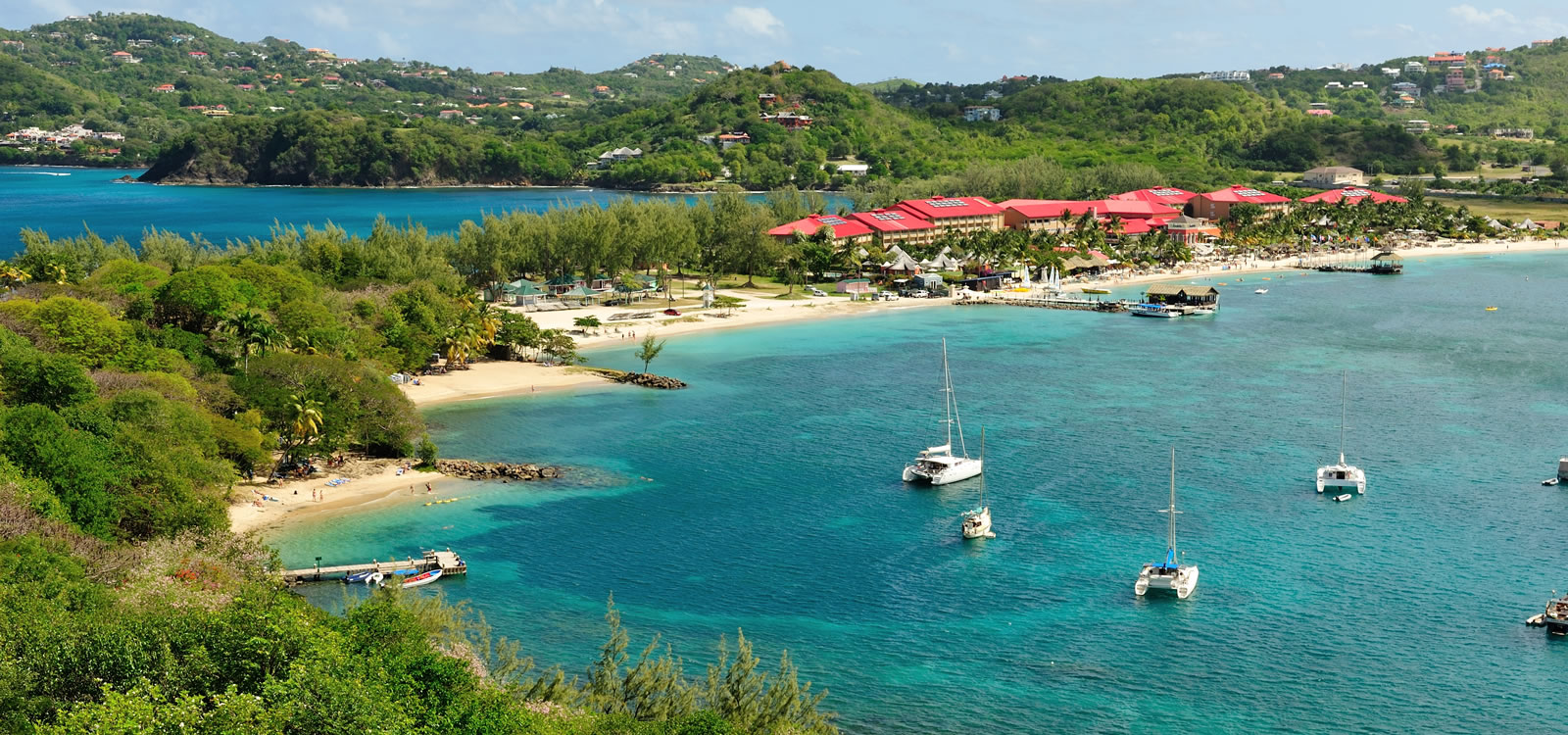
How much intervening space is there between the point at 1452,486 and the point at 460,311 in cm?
4913

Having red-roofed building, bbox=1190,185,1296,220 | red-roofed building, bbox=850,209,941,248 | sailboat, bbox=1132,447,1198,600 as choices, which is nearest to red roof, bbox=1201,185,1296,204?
red-roofed building, bbox=1190,185,1296,220

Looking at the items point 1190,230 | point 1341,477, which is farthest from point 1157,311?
point 1341,477

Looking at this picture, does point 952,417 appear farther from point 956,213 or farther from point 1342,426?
point 956,213

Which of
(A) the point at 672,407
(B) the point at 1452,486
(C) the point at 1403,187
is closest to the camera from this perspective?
(B) the point at 1452,486

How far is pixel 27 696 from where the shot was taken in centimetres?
2533

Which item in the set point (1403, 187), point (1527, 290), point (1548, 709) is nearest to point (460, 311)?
point (1548, 709)

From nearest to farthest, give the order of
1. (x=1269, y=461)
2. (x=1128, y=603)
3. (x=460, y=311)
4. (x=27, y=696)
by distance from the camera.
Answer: (x=27, y=696) < (x=1128, y=603) < (x=1269, y=461) < (x=460, y=311)

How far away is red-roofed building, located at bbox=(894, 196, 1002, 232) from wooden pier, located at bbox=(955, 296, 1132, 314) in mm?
24281

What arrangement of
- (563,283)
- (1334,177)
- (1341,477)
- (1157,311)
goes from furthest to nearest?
(1334,177)
(563,283)
(1157,311)
(1341,477)

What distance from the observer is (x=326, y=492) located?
4950cm

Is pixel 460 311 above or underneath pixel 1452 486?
above

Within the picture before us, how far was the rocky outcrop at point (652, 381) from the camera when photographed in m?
69.9

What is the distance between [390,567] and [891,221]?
85.8m

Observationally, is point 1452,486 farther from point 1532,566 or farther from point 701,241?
point 701,241
